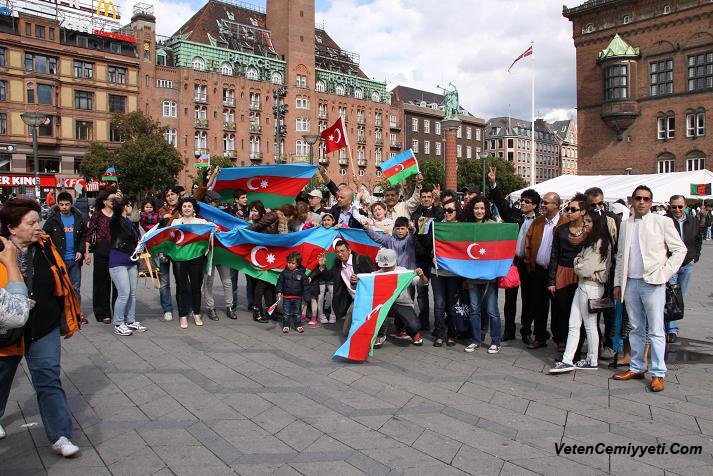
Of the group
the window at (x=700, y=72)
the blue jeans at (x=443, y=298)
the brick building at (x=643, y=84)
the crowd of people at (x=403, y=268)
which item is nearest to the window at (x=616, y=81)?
the brick building at (x=643, y=84)

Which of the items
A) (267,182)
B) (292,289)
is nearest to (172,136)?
(267,182)

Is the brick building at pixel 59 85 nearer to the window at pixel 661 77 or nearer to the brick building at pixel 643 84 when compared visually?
the brick building at pixel 643 84

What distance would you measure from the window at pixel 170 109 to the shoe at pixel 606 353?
212 ft

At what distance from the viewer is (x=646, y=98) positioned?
46938mm

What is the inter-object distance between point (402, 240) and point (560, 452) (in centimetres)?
434

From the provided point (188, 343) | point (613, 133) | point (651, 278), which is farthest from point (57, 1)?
point (651, 278)

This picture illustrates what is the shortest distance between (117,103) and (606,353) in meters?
62.5

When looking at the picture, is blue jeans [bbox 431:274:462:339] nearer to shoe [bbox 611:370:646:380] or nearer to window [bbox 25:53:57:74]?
shoe [bbox 611:370:646:380]

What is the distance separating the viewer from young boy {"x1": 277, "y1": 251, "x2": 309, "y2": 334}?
367 inches

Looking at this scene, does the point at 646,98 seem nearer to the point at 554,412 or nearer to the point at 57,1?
the point at 554,412

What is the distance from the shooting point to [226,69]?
234 feet

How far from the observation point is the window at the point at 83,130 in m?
58.6

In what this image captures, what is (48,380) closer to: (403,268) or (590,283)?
(403,268)

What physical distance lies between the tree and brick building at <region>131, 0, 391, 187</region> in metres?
19.2
